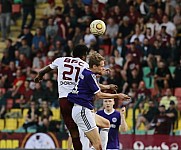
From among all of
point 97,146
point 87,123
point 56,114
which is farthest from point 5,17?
point 97,146

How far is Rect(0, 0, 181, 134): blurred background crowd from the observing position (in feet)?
65.8

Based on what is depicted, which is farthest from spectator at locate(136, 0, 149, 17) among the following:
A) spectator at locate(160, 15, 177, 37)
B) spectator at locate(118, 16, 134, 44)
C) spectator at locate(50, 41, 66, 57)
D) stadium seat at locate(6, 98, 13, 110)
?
stadium seat at locate(6, 98, 13, 110)

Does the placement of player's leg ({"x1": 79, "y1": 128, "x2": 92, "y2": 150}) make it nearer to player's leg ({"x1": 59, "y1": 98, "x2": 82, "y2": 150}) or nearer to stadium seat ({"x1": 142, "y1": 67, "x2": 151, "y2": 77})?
player's leg ({"x1": 59, "y1": 98, "x2": 82, "y2": 150})

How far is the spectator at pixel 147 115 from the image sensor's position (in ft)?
63.4

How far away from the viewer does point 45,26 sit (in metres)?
24.9

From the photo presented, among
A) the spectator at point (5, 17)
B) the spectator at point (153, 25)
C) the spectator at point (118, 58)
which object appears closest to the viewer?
the spectator at point (118, 58)

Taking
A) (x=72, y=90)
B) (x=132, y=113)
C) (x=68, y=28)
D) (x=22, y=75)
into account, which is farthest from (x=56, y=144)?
(x=72, y=90)

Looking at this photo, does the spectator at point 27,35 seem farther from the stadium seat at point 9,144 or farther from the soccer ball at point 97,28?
the soccer ball at point 97,28

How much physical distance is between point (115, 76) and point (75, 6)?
456 centimetres

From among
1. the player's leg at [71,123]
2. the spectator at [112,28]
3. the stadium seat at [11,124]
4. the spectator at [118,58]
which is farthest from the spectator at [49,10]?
the player's leg at [71,123]

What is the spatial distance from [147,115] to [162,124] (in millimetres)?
514

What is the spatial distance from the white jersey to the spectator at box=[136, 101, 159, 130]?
6.75 metres

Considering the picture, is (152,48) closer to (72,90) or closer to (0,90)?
(0,90)

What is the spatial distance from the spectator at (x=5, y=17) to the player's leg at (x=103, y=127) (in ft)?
41.5
